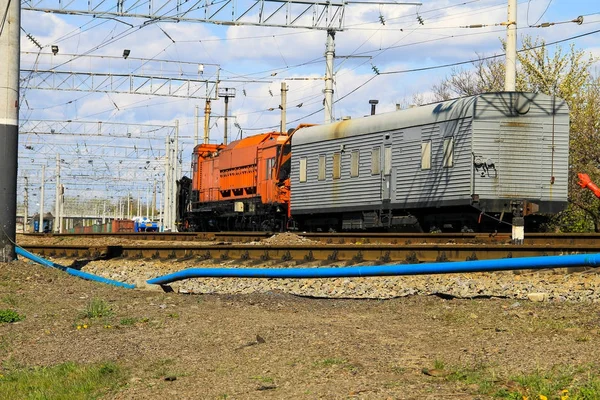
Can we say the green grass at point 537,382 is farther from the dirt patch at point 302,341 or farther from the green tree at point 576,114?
the green tree at point 576,114

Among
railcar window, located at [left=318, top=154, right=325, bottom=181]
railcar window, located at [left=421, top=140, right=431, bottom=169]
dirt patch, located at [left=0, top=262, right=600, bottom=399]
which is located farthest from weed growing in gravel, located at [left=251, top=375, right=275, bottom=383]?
railcar window, located at [left=318, top=154, right=325, bottom=181]

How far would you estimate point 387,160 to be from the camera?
2214cm

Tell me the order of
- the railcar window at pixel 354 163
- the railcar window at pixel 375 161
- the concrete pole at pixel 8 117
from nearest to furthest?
the concrete pole at pixel 8 117, the railcar window at pixel 375 161, the railcar window at pixel 354 163

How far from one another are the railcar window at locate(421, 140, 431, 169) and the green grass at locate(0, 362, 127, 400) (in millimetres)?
15019

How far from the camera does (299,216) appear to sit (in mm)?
27312

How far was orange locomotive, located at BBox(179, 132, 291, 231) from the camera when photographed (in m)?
28.1

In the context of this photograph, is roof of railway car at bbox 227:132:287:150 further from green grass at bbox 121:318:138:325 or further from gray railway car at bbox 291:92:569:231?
green grass at bbox 121:318:138:325

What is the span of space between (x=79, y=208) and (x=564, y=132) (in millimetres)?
152983

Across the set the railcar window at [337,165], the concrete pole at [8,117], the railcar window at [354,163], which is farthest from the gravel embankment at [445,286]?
the railcar window at [337,165]

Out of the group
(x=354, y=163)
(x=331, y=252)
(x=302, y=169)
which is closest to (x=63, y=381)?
(x=331, y=252)

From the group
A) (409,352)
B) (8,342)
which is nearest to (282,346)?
(409,352)

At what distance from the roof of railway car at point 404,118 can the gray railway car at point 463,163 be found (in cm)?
3

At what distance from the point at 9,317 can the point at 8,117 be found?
4.72 metres

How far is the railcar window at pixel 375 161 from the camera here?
22.5m
